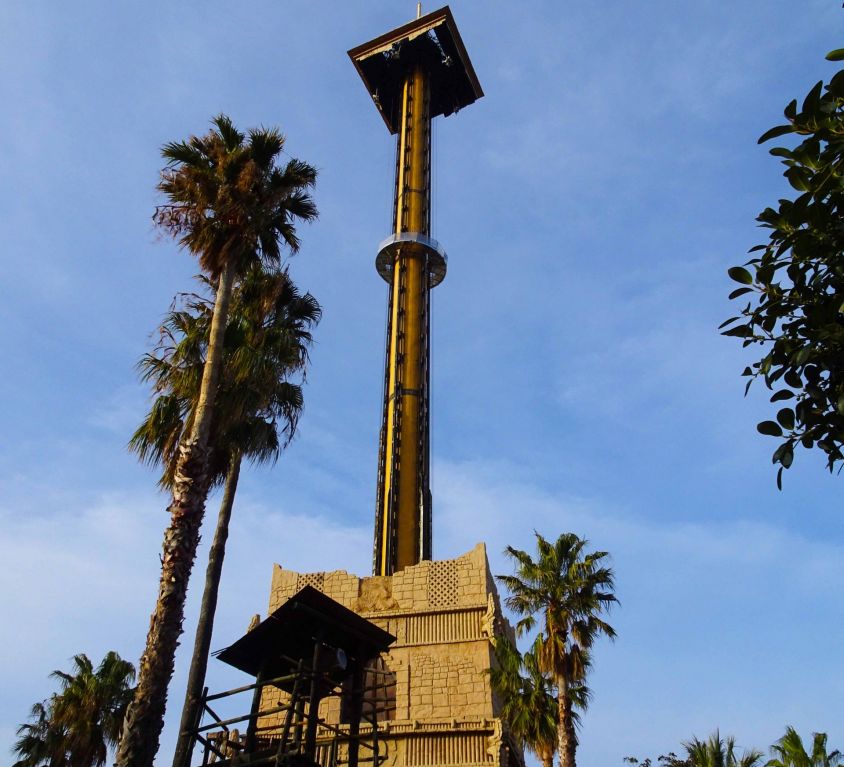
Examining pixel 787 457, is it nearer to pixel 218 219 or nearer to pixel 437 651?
pixel 218 219

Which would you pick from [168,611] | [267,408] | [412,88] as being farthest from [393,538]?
[412,88]

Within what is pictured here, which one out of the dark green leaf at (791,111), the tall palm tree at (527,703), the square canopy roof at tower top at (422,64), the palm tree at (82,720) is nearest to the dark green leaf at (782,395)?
the dark green leaf at (791,111)

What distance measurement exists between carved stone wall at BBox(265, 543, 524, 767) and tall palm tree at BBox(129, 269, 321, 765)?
617 centimetres

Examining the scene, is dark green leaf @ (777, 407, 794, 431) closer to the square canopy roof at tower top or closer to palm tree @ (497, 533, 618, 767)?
palm tree @ (497, 533, 618, 767)

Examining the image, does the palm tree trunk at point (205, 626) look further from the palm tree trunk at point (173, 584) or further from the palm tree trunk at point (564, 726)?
the palm tree trunk at point (564, 726)

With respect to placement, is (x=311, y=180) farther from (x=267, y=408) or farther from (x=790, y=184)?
(x=790, y=184)

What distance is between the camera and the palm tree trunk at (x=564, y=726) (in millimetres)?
18797

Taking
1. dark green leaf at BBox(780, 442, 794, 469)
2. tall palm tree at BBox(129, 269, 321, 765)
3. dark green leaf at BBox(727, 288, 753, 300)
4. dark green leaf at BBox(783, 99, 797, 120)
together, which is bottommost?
dark green leaf at BBox(780, 442, 794, 469)

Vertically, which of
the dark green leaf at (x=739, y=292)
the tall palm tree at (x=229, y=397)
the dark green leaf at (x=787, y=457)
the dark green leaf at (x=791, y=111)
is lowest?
the dark green leaf at (x=787, y=457)

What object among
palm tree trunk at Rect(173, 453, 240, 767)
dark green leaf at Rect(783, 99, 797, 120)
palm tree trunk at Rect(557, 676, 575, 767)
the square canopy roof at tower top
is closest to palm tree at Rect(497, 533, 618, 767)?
palm tree trunk at Rect(557, 676, 575, 767)

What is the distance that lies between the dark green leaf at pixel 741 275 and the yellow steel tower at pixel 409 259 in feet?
77.6

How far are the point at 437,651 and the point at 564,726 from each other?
4.03m

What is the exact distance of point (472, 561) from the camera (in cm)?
2355

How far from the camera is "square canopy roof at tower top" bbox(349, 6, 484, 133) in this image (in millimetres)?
44000
